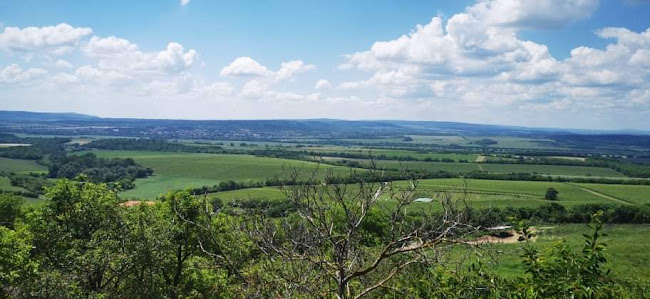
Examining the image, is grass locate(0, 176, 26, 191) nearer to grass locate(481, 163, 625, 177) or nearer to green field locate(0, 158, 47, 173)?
green field locate(0, 158, 47, 173)

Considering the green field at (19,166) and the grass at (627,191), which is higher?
the grass at (627,191)

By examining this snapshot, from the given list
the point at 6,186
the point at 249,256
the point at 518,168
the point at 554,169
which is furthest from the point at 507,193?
the point at 6,186

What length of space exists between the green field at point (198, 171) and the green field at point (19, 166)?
1102 inches

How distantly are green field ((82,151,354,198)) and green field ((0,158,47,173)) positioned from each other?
28.0 meters

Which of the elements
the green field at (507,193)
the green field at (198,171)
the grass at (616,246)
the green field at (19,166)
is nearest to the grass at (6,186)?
the green field at (198,171)

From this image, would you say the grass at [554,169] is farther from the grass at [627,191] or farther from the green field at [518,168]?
the grass at [627,191]

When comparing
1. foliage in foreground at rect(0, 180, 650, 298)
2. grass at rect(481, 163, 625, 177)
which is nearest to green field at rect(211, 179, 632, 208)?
grass at rect(481, 163, 625, 177)

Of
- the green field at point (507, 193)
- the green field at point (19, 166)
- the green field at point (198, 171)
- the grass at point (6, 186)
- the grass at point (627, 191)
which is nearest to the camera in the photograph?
the grass at point (6, 186)

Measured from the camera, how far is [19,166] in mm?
125938

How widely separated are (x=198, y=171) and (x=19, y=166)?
4878cm

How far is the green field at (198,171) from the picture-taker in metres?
108

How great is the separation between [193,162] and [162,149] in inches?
2259

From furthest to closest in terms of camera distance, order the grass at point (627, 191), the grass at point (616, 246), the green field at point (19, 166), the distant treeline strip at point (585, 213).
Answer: the green field at point (19, 166) → the grass at point (627, 191) → the distant treeline strip at point (585, 213) → the grass at point (616, 246)

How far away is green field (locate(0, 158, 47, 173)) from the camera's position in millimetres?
118131
